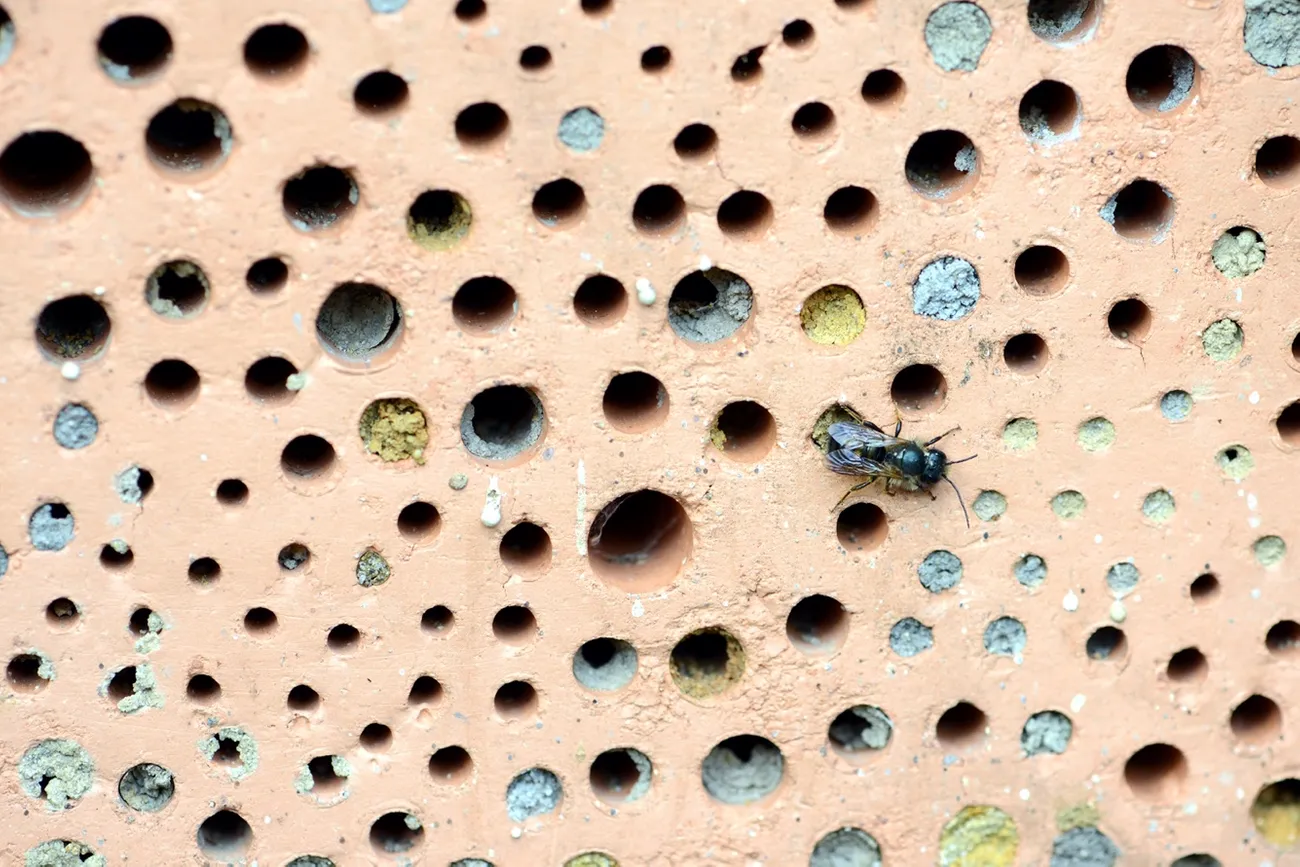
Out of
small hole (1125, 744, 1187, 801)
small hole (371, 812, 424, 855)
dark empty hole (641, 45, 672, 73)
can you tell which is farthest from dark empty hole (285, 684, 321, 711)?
small hole (1125, 744, 1187, 801)

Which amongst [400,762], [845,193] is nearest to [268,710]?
[400,762]

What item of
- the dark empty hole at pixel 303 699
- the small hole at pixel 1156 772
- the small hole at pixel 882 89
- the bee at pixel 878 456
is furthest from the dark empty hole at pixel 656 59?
the small hole at pixel 1156 772

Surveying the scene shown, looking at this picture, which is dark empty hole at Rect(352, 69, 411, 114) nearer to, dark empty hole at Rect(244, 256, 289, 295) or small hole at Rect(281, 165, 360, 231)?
small hole at Rect(281, 165, 360, 231)

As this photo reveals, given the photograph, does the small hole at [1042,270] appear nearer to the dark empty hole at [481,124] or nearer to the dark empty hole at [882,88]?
the dark empty hole at [882,88]

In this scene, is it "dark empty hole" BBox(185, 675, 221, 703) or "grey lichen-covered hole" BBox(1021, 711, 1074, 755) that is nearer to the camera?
"dark empty hole" BBox(185, 675, 221, 703)

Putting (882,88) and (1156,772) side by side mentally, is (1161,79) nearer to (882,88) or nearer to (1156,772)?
(882,88)

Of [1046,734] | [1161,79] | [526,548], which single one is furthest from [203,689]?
[1161,79]

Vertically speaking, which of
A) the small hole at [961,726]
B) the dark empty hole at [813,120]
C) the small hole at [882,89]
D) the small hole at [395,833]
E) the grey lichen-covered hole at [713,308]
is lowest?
the small hole at [395,833]
